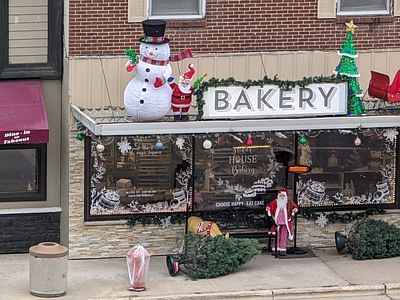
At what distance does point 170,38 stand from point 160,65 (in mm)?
1074

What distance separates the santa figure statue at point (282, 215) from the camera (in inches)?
Answer: 730

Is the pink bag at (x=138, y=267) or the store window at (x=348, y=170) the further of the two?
the store window at (x=348, y=170)

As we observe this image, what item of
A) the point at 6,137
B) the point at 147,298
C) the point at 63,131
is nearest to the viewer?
the point at 147,298

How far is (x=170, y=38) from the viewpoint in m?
18.3

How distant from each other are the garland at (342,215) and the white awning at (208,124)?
6.68 feet

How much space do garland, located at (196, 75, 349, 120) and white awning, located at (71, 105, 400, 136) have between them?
346 millimetres

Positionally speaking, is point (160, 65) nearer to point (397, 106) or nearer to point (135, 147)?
point (135, 147)

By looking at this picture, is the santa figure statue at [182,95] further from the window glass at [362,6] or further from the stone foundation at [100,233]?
the window glass at [362,6]

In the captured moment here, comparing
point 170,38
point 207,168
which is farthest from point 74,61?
point 207,168

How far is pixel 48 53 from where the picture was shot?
1867 cm

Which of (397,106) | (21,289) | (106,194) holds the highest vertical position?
(397,106)

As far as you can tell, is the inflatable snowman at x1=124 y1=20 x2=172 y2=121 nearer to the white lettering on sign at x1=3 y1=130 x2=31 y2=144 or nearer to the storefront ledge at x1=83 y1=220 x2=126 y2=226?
the white lettering on sign at x1=3 y1=130 x2=31 y2=144

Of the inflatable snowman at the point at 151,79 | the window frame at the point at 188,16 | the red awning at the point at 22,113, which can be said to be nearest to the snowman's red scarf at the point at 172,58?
the inflatable snowman at the point at 151,79

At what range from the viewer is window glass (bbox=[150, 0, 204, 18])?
18391 millimetres
